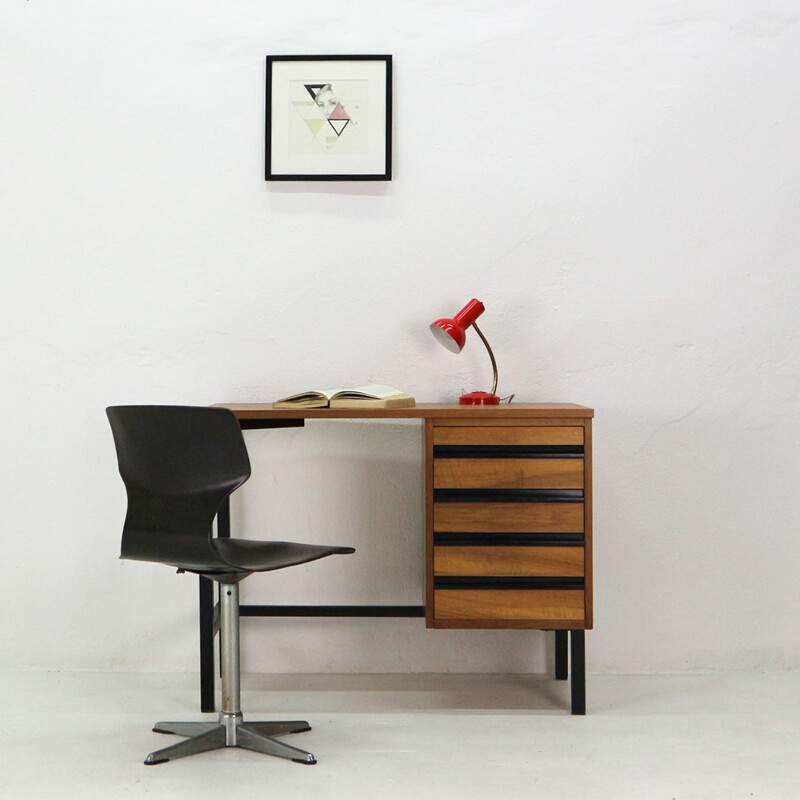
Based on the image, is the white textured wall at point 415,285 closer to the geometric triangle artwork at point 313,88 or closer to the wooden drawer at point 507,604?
the geometric triangle artwork at point 313,88

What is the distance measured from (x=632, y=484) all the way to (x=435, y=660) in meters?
0.88

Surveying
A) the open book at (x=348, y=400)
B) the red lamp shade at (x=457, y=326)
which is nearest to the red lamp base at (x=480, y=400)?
the red lamp shade at (x=457, y=326)

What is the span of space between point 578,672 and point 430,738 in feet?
1.57

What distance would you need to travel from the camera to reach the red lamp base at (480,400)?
9.28 ft

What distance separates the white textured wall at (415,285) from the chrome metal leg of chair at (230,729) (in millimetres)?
736

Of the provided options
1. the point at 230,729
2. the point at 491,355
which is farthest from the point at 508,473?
the point at 230,729

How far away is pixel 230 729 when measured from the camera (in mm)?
2285

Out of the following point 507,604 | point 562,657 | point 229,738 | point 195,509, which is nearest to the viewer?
point 195,509

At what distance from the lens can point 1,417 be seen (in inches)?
119

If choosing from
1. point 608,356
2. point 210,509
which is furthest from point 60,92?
point 608,356

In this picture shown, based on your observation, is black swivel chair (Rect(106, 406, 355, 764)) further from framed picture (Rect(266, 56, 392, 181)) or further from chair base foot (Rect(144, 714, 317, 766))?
framed picture (Rect(266, 56, 392, 181))

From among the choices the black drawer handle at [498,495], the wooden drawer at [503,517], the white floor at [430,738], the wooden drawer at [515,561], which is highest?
the black drawer handle at [498,495]

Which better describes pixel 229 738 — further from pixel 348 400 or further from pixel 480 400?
pixel 480 400

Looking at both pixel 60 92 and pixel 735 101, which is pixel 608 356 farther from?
pixel 60 92
